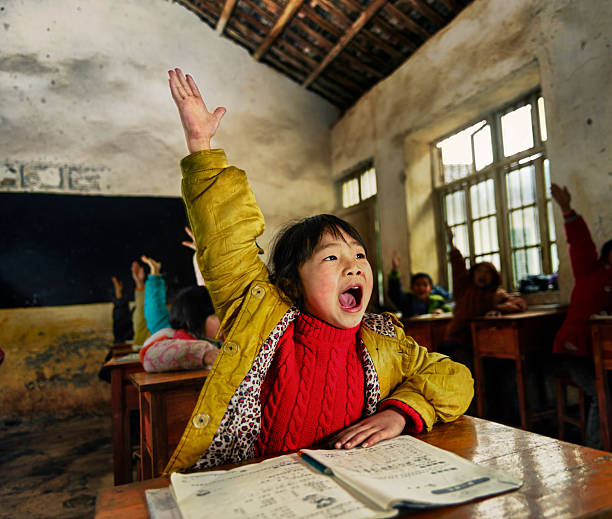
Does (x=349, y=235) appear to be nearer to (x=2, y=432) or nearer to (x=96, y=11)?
(x=2, y=432)

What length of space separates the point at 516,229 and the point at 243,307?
4.18 meters

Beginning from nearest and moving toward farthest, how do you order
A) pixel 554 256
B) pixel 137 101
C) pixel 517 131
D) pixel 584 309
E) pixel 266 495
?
1. pixel 266 495
2. pixel 584 309
3. pixel 554 256
4. pixel 517 131
5. pixel 137 101

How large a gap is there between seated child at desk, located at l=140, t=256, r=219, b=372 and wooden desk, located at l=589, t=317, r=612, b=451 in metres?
1.95

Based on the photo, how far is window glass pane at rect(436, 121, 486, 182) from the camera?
205 inches

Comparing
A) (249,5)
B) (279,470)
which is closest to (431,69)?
(249,5)

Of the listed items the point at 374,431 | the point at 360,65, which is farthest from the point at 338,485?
the point at 360,65

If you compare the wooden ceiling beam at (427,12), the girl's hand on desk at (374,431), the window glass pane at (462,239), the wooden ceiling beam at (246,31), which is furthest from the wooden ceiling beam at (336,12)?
the girl's hand on desk at (374,431)

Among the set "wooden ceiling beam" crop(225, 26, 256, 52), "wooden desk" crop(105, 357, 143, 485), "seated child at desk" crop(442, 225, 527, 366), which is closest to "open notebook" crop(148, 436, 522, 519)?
"wooden desk" crop(105, 357, 143, 485)

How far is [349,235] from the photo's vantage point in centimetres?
112

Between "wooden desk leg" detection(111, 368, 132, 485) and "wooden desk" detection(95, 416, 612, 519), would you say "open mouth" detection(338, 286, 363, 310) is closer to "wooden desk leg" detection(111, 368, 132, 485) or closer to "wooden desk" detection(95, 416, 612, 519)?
"wooden desk" detection(95, 416, 612, 519)

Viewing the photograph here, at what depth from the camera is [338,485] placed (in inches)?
26.0

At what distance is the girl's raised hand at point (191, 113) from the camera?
1068 millimetres

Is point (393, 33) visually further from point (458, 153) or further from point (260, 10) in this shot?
point (260, 10)

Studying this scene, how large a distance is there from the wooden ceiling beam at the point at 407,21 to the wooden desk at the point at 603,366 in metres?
3.96
